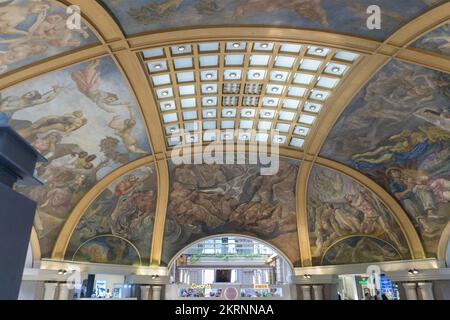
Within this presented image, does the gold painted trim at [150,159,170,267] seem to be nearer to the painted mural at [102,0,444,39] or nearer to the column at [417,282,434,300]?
the painted mural at [102,0,444,39]

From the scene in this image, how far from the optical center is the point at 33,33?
11.7 meters

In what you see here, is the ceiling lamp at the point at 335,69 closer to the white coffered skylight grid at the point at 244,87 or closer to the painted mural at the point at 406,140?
the white coffered skylight grid at the point at 244,87

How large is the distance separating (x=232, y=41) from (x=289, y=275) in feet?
58.9

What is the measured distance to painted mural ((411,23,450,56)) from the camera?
40.1 feet

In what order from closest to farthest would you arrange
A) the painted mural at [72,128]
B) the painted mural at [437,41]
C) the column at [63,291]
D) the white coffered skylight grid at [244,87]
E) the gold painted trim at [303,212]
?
the painted mural at [437,41] < the painted mural at [72,128] < the white coffered skylight grid at [244,87] < the column at [63,291] < the gold painted trim at [303,212]

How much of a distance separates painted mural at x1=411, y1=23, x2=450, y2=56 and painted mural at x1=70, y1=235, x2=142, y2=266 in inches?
807

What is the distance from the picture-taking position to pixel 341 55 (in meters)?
15.4

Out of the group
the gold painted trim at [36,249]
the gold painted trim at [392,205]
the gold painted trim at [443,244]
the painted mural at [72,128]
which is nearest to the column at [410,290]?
the gold painted trim at [392,205]

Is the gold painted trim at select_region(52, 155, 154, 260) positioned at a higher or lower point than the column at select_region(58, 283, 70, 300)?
higher

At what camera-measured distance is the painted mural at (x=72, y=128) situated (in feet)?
46.8

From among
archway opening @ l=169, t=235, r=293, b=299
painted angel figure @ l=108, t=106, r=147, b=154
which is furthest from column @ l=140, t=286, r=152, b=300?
painted angel figure @ l=108, t=106, r=147, b=154

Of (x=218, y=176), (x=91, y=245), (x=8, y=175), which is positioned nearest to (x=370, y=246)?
(x=218, y=176)

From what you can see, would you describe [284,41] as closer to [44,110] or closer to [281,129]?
[281,129]

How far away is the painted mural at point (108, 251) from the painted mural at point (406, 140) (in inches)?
577
